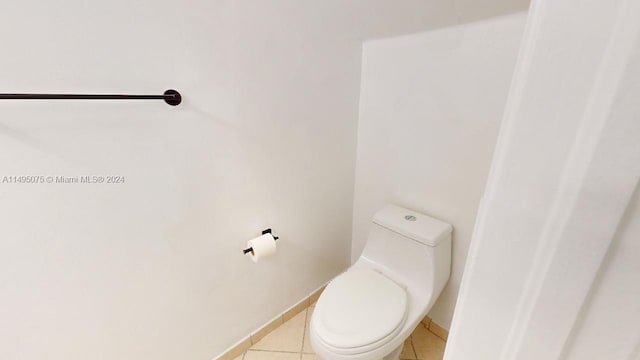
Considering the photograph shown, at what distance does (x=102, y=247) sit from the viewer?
87cm

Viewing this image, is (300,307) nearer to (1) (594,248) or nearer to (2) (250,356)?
(2) (250,356)

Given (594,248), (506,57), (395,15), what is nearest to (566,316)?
(594,248)

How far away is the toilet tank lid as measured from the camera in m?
1.16

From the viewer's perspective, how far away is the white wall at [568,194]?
172 millimetres

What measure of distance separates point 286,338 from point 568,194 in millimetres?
1534

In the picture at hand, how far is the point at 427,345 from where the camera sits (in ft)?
4.62

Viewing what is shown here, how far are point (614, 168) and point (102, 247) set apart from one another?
1143 mm

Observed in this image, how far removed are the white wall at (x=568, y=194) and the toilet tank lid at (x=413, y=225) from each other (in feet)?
3.10

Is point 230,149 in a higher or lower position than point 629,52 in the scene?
lower

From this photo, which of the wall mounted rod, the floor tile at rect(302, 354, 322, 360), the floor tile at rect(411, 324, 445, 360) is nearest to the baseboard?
the floor tile at rect(302, 354, 322, 360)

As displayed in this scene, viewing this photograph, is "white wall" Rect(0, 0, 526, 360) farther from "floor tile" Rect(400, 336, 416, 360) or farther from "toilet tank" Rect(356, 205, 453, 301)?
"floor tile" Rect(400, 336, 416, 360)

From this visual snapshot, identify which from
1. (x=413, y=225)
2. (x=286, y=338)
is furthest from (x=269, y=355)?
(x=413, y=225)

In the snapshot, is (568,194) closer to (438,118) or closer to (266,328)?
(438,118)

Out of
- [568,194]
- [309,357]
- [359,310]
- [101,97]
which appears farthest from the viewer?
[309,357]
